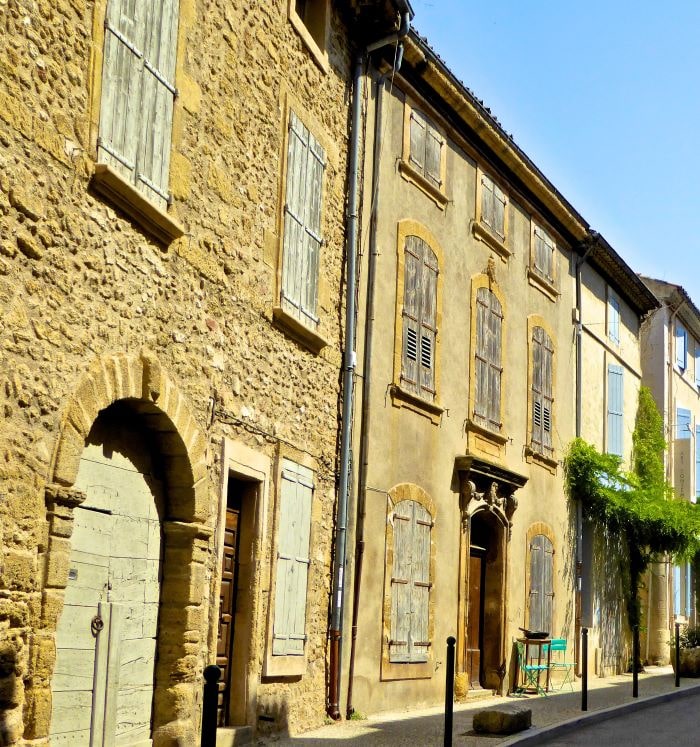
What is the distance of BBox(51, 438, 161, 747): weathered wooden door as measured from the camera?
757 centimetres

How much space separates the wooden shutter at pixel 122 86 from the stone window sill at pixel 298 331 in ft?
8.55

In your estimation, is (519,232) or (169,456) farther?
(519,232)

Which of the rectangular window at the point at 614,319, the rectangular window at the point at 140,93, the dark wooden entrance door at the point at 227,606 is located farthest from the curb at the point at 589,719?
the rectangular window at the point at 614,319

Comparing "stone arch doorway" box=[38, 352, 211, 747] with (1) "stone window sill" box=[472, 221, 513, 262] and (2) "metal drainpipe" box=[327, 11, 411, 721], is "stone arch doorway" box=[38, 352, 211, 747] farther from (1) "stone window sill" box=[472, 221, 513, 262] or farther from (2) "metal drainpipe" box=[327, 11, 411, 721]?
(1) "stone window sill" box=[472, 221, 513, 262]

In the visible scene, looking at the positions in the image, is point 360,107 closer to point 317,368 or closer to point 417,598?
point 317,368

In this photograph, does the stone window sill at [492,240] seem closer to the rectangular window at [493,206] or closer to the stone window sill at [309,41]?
the rectangular window at [493,206]

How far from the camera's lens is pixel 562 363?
61.9 ft

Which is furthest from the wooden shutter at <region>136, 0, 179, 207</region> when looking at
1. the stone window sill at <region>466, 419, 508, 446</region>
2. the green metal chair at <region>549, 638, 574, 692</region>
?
the green metal chair at <region>549, 638, 574, 692</region>

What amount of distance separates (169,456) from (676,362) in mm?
19316

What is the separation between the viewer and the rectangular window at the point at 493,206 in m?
16.0

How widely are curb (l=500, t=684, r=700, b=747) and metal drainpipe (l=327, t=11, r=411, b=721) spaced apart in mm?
1914

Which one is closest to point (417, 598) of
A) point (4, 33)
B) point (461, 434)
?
point (461, 434)

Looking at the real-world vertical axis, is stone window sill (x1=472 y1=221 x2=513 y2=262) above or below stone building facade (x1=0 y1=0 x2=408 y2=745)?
above

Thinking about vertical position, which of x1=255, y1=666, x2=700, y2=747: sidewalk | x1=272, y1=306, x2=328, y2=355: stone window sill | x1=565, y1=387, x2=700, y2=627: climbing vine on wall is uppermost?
x1=272, y1=306, x2=328, y2=355: stone window sill
